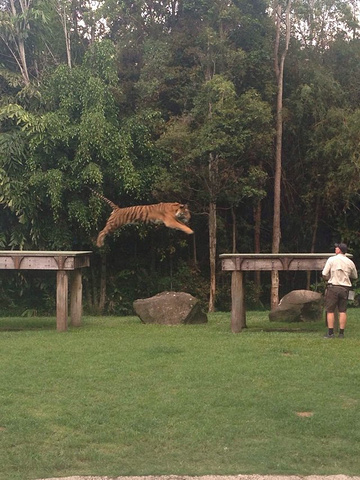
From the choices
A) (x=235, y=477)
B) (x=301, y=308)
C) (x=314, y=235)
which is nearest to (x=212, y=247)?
(x=314, y=235)

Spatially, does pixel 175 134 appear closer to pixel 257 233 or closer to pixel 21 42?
pixel 257 233

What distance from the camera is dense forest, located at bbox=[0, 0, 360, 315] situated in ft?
49.3

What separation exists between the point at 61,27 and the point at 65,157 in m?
4.04

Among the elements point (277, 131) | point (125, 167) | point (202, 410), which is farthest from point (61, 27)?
point (202, 410)

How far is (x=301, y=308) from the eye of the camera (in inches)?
Answer: 480

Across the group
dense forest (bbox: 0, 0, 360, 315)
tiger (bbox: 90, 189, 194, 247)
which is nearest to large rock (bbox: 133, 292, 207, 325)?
tiger (bbox: 90, 189, 194, 247)

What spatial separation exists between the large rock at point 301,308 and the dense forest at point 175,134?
372cm

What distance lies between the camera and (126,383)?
7141 mm

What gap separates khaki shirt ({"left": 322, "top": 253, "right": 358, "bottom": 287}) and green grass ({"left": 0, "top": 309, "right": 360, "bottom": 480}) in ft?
3.04

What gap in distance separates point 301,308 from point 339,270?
2262mm

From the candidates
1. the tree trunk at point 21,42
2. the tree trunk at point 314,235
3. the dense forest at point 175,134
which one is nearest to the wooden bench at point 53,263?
the dense forest at point 175,134

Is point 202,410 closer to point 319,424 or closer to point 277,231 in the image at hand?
point 319,424

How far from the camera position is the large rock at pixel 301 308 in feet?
40.0

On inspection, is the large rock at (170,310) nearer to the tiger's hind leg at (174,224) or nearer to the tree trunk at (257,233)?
the tiger's hind leg at (174,224)
